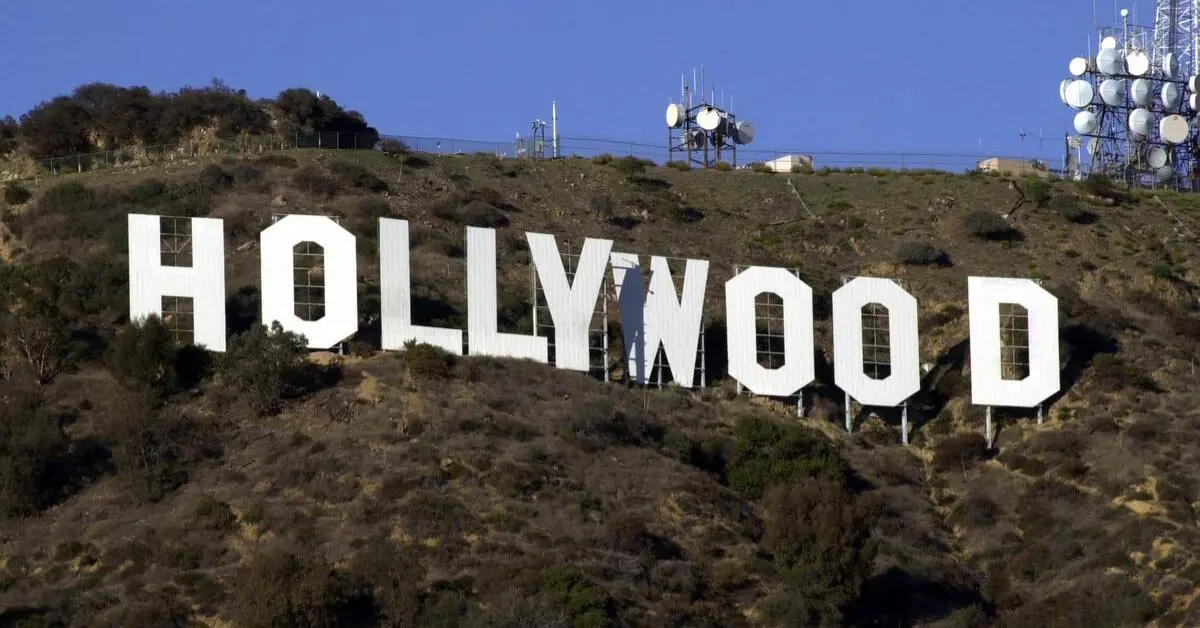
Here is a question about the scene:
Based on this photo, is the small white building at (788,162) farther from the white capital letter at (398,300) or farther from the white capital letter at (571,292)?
the white capital letter at (398,300)

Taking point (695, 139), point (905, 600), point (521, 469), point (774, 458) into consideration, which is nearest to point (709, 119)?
point (695, 139)

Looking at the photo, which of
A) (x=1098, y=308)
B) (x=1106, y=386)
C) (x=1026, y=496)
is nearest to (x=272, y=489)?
(x=1026, y=496)

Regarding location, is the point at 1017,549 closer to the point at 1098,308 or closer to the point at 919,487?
the point at 919,487

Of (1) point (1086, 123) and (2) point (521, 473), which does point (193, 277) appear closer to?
(2) point (521, 473)

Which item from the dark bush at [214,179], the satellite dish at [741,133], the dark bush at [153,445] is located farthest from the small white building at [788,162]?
the dark bush at [153,445]

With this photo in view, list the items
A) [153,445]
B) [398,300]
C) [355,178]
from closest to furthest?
[153,445] → [398,300] → [355,178]

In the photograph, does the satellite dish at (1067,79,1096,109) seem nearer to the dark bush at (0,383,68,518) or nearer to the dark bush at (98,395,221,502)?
Result: the dark bush at (98,395,221,502)
